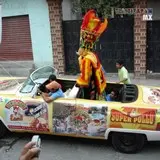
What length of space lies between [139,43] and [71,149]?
5909 millimetres

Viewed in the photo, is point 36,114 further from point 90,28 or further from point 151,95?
point 151,95

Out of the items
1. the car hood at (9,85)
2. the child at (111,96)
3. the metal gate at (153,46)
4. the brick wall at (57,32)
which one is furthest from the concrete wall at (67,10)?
the child at (111,96)

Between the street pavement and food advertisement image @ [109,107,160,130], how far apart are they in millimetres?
593

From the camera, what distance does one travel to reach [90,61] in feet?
20.9

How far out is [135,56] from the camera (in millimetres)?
11578

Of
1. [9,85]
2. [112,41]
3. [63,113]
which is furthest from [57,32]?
[63,113]

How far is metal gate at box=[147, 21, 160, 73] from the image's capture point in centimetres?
1145

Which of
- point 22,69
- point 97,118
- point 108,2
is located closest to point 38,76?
point 97,118

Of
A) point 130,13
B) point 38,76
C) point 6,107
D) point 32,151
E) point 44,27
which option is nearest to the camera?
point 32,151

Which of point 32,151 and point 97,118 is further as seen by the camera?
point 97,118

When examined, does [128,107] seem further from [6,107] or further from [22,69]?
[22,69]

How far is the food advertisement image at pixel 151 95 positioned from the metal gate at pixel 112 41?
506 cm

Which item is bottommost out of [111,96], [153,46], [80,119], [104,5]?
[80,119]

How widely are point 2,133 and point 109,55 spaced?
19.7 feet
